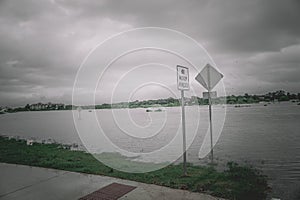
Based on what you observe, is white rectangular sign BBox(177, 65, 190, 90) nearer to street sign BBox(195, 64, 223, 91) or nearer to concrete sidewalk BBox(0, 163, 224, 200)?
street sign BBox(195, 64, 223, 91)

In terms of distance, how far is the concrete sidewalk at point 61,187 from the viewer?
15.8 ft

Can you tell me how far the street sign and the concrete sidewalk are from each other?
362cm

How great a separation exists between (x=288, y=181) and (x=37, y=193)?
7255 mm

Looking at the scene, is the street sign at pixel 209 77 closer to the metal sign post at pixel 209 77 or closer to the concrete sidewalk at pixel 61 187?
the metal sign post at pixel 209 77

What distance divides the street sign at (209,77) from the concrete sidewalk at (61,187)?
3.62 metres

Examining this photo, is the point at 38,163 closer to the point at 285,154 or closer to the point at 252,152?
the point at 252,152

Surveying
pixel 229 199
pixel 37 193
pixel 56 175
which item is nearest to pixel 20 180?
pixel 56 175

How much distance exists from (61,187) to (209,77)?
5.31m

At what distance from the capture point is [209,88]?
24.1ft

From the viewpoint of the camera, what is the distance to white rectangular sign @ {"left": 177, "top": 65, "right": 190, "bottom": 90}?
612cm

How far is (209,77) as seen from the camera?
7.38 m

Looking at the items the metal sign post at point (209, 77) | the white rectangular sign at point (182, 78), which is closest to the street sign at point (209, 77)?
the metal sign post at point (209, 77)

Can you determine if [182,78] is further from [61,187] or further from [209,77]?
[61,187]

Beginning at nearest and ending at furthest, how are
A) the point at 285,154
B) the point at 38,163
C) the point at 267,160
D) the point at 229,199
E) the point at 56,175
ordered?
the point at 229,199
the point at 56,175
the point at 38,163
the point at 267,160
the point at 285,154
